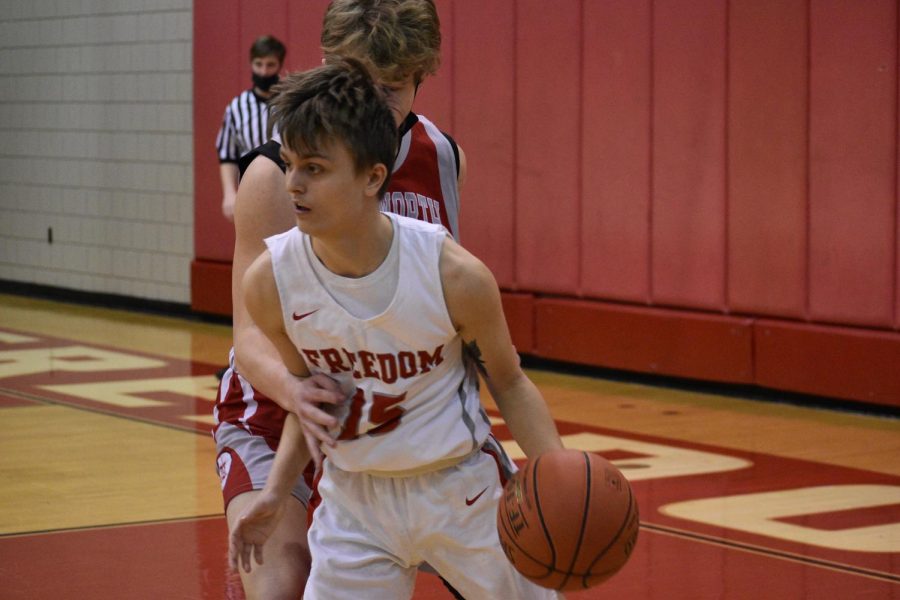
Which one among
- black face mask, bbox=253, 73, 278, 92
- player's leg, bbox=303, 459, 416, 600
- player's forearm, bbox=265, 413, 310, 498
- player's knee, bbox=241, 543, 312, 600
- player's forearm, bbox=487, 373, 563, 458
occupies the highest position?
black face mask, bbox=253, 73, 278, 92

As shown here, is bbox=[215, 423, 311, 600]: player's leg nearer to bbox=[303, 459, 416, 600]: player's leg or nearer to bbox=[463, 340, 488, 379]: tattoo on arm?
bbox=[303, 459, 416, 600]: player's leg

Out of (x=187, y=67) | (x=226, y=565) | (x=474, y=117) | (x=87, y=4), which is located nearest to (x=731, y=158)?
(x=474, y=117)

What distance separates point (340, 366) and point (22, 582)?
210cm

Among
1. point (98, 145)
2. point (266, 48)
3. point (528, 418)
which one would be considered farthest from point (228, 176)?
point (528, 418)

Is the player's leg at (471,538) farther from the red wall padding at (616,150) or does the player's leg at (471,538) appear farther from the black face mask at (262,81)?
the black face mask at (262,81)

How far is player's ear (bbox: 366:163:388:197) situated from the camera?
8.47 feet

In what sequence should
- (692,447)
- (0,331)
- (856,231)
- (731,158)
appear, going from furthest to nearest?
(0,331) < (731,158) < (856,231) < (692,447)

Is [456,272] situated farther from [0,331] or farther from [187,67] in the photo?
[187,67]

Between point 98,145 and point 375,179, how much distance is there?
10.2 m

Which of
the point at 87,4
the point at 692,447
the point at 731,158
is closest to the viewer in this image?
the point at 692,447

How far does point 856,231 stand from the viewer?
7.34m

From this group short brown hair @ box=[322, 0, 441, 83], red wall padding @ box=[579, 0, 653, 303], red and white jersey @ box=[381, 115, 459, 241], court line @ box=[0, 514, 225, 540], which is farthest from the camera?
red wall padding @ box=[579, 0, 653, 303]

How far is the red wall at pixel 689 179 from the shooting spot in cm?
729

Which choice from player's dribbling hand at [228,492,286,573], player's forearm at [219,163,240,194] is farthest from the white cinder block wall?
player's dribbling hand at [228,492,286,573]
